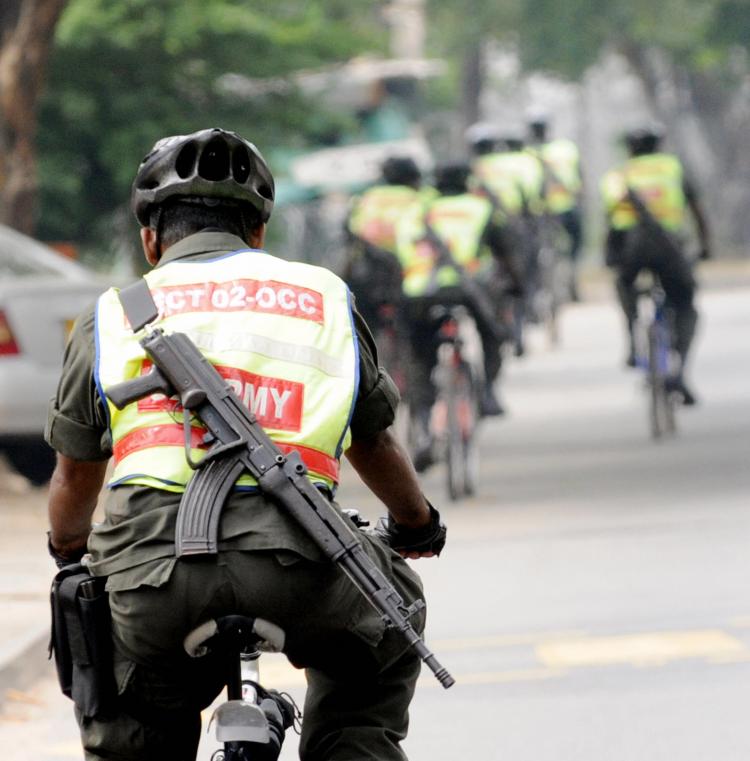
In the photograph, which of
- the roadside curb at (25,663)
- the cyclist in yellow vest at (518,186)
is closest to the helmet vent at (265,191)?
the roadside curb at (25,663)

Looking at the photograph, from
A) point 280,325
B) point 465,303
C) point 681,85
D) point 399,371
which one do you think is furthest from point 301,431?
point 681,85

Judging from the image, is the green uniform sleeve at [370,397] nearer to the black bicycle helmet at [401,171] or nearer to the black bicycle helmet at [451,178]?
the black bicycle helmet at [451,178]

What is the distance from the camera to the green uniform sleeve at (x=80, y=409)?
4.07 meters

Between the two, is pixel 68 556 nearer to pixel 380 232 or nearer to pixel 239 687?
pixel 239 687

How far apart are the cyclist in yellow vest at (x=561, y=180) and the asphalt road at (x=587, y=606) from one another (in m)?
6.33

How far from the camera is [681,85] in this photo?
4872cm

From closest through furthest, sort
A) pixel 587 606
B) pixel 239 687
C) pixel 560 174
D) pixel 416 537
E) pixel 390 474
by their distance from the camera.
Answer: pixel 239 687 → pixel 390 474 → pixel 416 537 → pixel 587 606 → pixel 560 174

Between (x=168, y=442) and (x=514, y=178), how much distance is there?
1833 cm

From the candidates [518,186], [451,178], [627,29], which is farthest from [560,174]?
[627,29]

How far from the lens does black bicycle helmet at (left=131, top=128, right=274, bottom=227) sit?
4.11 m

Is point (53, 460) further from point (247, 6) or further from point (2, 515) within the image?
point (247, 6)

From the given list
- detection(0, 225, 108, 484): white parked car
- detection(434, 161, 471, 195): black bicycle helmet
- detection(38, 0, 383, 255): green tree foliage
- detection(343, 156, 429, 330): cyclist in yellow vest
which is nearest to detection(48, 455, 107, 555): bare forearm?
detection(0, 225, 108, 484): white parked car

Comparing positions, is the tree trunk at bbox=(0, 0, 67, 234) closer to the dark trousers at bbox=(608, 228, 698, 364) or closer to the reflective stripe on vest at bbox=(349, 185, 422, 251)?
the reflective stripe on vest at bbox=(349, 185, 422, 251)

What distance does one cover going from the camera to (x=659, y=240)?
15547mm
